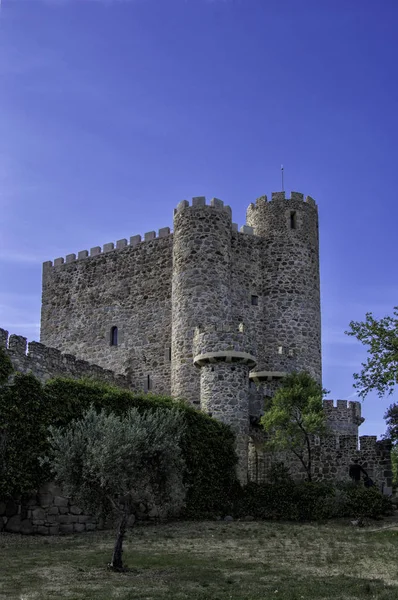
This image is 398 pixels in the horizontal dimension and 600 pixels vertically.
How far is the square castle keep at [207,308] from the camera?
37.2 m

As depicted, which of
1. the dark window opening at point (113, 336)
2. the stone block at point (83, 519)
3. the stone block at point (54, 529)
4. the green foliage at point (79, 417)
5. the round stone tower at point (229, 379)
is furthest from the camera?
the dark window opening at point (113, 336)

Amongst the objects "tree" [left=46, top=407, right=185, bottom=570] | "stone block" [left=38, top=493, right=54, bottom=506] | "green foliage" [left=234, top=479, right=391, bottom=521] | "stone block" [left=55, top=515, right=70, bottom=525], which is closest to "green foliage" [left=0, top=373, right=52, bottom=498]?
"stone block" [left=38, top=493, right=54, bottom=506]

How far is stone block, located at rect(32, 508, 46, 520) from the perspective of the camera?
25219mm

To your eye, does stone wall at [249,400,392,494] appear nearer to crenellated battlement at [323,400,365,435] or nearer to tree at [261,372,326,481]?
tree at [261,372,326,481]

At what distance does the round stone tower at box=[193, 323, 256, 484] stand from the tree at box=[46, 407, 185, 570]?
1360cm

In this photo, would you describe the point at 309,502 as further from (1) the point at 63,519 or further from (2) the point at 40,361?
(2) the point at 40,361

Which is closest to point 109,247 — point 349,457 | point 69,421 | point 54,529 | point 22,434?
point 349,457

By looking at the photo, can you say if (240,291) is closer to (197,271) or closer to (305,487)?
(197,271)

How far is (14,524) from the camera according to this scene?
81.9 feet

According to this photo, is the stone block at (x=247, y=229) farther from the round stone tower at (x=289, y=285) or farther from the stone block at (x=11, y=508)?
the stone block at (x=11, y=508)

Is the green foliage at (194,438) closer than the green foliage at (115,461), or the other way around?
the green foliage at (115,461)

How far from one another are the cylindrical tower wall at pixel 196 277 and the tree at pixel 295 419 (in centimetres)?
475

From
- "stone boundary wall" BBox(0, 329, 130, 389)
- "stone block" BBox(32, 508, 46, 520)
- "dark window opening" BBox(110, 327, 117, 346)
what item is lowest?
"stone block" BBox(32, 508, 46, 520)

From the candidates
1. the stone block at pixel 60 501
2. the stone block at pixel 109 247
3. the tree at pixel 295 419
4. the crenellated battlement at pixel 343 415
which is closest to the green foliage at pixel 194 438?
the tree at pixel 295 419
